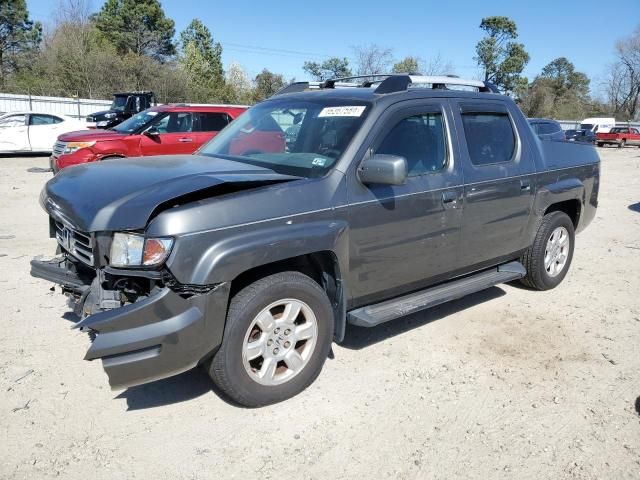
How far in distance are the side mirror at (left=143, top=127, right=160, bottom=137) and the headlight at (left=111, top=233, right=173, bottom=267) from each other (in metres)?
8.52

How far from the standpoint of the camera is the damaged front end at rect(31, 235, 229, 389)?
270cm

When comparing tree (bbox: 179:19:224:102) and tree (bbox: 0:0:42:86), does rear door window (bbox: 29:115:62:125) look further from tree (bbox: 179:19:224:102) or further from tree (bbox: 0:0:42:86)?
tree (bbox: 0:0:42:86)

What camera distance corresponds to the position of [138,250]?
282 cm

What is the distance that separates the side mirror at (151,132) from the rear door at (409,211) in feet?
26.3

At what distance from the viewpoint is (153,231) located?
2.75m

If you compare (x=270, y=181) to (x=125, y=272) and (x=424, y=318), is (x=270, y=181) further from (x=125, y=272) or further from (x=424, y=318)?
(x=424, y=318)

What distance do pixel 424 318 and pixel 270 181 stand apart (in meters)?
2.22

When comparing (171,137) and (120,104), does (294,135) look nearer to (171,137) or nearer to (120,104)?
(171,137)

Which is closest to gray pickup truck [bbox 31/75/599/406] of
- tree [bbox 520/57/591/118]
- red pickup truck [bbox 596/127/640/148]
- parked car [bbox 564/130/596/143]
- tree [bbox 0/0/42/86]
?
parked car [bbox 564/130/596/143]

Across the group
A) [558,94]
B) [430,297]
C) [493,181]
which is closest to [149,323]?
[430,297]

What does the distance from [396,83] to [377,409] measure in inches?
91.7

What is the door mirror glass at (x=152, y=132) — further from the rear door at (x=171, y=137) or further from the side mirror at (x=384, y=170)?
the side mirror at (x=384, y=170)

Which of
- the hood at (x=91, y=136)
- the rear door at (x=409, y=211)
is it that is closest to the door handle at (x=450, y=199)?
the rear door at (x=409, y=211)

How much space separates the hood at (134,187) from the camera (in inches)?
110
